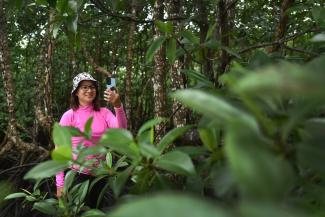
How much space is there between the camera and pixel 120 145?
0.58 metres

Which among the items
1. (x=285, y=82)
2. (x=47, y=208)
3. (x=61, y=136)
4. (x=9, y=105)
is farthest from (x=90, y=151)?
(x=9, y=105)

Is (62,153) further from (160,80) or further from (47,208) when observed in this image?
(160,80)

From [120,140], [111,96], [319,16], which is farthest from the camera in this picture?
[111,96]

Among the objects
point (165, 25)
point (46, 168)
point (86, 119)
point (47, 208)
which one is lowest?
point (47, 208)

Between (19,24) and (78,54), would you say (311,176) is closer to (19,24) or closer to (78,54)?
(19,24)

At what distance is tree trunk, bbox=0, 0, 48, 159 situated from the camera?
3.31 m

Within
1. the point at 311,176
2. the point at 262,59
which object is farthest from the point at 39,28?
the point at 311,176

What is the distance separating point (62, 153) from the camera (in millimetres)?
583

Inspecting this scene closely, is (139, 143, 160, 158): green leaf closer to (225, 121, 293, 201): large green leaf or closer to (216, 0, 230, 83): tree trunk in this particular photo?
(225, 121, 293, 201): large green leaf

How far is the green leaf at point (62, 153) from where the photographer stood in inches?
22.8

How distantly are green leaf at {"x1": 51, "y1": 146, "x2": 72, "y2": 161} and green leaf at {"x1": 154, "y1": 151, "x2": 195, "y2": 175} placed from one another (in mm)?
126

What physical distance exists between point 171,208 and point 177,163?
0.29 metres

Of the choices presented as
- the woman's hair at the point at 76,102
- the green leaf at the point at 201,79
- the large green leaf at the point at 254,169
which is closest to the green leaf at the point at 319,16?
the green leaf at the point at 201,79

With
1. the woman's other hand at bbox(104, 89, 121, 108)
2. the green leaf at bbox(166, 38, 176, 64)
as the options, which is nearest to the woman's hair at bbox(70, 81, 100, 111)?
the woman's other hand at bbox(104, 89, 121, 108)
